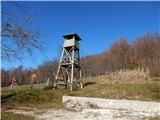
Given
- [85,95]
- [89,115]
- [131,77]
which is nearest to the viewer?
[89,115]

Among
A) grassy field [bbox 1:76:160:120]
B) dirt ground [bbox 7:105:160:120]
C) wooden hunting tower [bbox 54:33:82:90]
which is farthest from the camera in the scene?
wooden hunting tower [bbox 54:33:82:90]

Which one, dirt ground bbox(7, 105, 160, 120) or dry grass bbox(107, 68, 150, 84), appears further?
dry grass bbox(107, 68, 150, 84)

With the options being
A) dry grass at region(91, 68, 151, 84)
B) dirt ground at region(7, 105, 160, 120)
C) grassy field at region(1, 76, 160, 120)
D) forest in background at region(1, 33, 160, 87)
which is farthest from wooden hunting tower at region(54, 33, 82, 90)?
forest in background at region(1, 33, 160, 87)

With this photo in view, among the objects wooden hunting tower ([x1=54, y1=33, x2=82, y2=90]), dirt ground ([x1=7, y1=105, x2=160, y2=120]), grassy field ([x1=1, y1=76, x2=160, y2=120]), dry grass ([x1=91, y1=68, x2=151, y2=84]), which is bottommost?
dirt ground ([x1=7, y1=105, x2=160, y2=120])

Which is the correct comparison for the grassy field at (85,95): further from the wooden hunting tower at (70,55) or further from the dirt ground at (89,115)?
the wooden hunting tower at (70,55)

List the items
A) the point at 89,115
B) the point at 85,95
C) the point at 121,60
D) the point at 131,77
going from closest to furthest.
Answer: the point at 89,115 → the point at 85,95 → the point at 131,77 → the point at 121,60

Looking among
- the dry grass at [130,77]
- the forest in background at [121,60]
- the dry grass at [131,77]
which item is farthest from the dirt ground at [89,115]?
the forest in background at [121,60]

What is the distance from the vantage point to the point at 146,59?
43219mm

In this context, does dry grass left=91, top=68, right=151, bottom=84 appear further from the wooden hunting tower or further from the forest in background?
the forest in background

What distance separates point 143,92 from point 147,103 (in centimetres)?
403

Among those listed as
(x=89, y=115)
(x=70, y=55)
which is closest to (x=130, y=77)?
(x=70, y=55)

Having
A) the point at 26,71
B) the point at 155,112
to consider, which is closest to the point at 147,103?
the point at 155,112

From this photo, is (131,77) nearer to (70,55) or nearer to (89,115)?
(70,55)

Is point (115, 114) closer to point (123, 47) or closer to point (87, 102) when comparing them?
point (87, 102)
